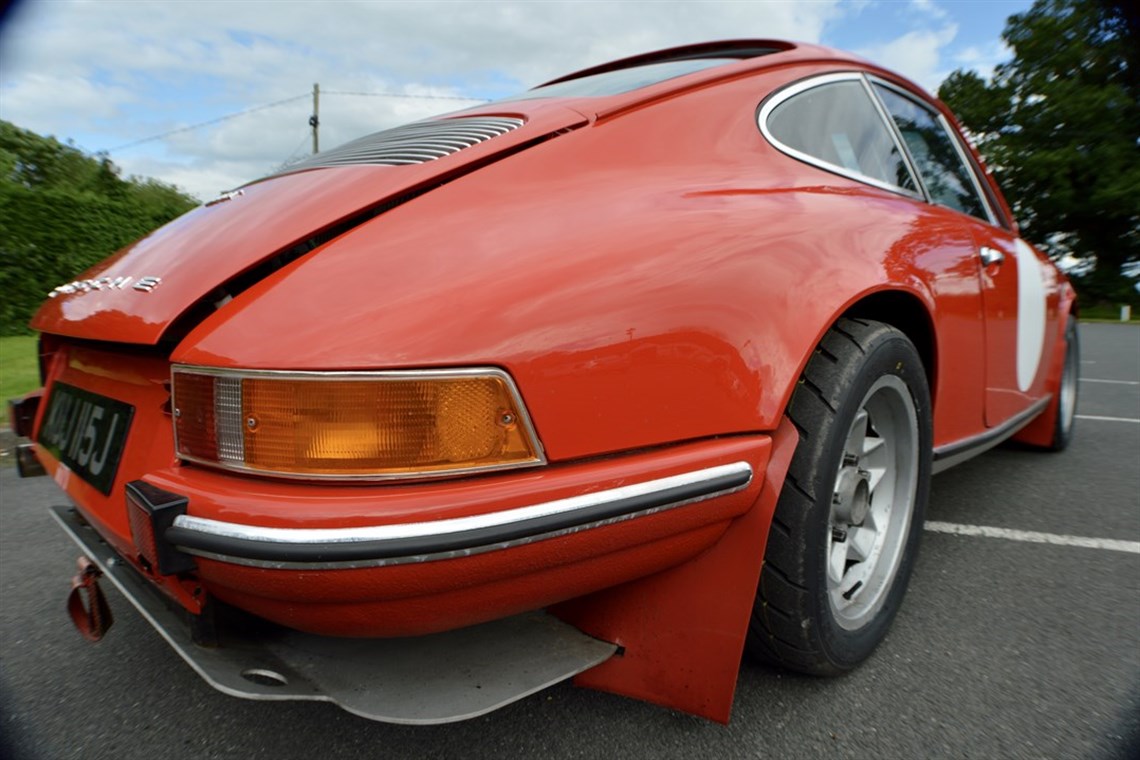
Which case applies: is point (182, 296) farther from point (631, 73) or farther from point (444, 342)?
point (631, 73)

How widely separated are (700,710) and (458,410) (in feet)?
2.56

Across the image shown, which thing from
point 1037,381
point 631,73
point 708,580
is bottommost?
point 708,580

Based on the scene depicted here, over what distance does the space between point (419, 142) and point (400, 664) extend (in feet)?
3.66

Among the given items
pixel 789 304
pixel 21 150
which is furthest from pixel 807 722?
pixel 21 150

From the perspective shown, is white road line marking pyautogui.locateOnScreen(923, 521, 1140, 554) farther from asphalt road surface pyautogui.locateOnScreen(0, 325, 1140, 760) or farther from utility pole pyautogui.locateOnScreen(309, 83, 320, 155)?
utility pole pyautogui.locateOnScreen(309, 83, 320, 155)

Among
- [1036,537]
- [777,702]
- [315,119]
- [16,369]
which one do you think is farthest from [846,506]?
[315,119]

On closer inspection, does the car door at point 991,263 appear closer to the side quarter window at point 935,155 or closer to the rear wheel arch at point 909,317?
the side quarter window at point 935,155

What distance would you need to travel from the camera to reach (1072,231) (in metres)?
31.9

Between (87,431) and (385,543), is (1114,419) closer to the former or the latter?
(385,543)

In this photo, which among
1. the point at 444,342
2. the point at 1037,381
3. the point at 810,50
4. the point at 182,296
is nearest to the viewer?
the point at 444,342

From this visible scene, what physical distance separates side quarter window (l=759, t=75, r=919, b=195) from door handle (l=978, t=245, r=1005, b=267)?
29 centimetres

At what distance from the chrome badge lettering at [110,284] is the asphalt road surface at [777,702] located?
0.94 meters

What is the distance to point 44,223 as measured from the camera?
9320 millimetres

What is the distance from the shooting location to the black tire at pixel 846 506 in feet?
4.87
